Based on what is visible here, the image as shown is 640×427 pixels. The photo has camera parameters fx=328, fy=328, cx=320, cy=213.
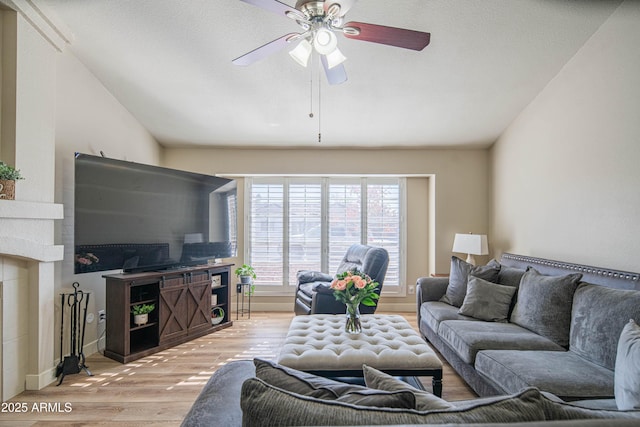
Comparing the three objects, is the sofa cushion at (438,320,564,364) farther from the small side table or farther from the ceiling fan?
the small side table

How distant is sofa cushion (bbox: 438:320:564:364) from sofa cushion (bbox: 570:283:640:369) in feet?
0.72

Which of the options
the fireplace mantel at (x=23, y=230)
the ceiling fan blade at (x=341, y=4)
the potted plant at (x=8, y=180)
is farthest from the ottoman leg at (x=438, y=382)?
the potted plant at (x=8, y=180)

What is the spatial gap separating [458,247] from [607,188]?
69.4 inches

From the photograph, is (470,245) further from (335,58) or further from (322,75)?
(335,58)

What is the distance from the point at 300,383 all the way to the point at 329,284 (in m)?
2.82

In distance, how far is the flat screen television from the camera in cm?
→ 288

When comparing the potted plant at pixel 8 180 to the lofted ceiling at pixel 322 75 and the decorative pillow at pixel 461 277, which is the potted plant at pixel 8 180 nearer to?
the lofted ceiling at pixel 322 75

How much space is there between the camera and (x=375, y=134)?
4.32 m

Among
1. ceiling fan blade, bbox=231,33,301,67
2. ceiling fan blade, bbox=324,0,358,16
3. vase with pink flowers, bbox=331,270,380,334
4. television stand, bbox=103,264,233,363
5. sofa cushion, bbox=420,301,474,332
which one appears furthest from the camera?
television stand, bbox=103,264,233,363

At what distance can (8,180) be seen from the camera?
2211 millimetres

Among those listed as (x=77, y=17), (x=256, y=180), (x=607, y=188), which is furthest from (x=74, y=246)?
(x=607, y=188)

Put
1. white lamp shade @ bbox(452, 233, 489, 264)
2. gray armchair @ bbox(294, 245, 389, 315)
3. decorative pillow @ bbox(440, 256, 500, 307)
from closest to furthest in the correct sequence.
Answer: decorative pillow @ bbox(440, 256, 500, 307), gray armchair @ bbox(294, 245, 389, 315), white lamp shade @ bbox(452, 233, 489, 264)

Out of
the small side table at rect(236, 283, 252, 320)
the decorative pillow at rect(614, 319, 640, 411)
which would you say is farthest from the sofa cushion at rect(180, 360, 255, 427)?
the small side table at rect(236, 283, 252, 320)

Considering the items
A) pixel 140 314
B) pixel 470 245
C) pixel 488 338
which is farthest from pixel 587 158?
pixel 140 314
